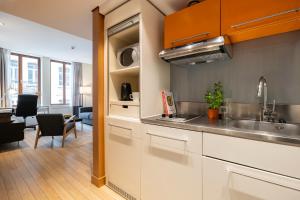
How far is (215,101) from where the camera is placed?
142 cm

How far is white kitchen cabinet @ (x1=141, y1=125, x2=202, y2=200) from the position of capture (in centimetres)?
105

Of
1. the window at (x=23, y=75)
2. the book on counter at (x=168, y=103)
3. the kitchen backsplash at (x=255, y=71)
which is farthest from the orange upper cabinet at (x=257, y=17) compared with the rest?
the window at (x=23, y=75)

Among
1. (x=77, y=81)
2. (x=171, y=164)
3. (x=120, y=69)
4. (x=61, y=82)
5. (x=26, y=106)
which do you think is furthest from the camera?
(x=77, y=81)

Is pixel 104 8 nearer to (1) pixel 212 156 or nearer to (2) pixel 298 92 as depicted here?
(1) pixel 212 156

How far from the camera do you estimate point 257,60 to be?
4.36 feet

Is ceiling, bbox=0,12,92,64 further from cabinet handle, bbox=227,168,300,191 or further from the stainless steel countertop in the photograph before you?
cabinet handle, bbox=227,168,300,191

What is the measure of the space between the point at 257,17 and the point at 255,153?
895mm

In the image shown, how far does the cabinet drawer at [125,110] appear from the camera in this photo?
4.94 ft

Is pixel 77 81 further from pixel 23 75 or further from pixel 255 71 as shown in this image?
pixel 255 71

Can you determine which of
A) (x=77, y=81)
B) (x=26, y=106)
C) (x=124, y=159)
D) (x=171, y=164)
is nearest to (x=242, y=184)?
(x=171, y=164)

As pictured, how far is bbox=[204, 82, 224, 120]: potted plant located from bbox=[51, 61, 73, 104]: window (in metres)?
6.04

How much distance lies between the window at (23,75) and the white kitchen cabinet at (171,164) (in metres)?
5.49

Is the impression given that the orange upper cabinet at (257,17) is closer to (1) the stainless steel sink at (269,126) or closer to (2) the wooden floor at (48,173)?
(1) the stainless steel sink at (269,126)

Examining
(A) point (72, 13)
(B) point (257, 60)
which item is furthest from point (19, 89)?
(B) point (257, 60)
